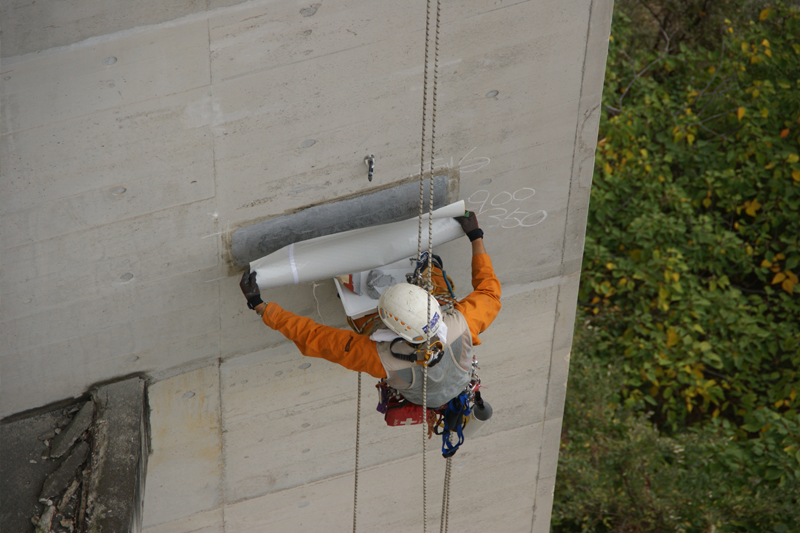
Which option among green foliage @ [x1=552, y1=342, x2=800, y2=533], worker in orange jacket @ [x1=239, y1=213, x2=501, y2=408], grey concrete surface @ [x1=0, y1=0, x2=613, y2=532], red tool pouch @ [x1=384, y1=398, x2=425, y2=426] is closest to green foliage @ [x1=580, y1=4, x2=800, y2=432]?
green foliage @ [x1=552, y1=342, x2=800, y2=533]

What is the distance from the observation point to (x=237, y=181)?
3.53m

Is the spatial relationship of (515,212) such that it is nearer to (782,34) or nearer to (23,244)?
(23,244)

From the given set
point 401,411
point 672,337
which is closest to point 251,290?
point 401,411

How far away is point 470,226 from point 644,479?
4.86m

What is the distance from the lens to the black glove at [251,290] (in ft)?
11.7

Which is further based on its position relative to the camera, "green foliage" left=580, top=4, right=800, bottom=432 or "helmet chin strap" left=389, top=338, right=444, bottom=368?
"green foliage" left=580, top=4, right=800, bottom=432

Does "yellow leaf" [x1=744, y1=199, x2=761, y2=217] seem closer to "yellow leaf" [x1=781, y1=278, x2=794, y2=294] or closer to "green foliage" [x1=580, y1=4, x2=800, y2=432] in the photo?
"green foliage" [x1=580, y1=4, x2=800, y2=432]

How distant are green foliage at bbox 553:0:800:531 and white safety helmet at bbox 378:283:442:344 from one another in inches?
202

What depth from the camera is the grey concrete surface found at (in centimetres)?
313

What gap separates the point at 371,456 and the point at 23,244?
8.24ft

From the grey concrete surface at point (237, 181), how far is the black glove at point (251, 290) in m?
0.20

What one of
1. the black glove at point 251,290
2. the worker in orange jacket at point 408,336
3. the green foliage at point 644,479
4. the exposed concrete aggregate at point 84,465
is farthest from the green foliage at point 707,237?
the exposed concrete aggregate at point 84,465

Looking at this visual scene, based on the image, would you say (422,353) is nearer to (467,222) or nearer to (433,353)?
(433,353)

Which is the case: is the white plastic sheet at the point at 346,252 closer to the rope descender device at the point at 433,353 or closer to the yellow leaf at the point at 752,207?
the rope descender device at the point at 433,353
